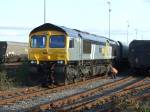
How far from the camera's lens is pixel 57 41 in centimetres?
2361

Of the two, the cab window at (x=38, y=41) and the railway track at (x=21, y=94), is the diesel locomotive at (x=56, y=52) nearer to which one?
the cab window at (x=38, y=41)

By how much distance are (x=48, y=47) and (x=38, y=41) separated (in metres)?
0.70

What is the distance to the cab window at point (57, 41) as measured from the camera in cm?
2342

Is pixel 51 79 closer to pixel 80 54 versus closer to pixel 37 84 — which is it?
pixel 37 84

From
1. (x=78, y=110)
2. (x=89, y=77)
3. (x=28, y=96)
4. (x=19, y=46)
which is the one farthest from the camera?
(x=19, y=46)

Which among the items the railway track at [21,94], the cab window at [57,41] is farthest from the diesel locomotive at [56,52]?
the railway track at [21,94]

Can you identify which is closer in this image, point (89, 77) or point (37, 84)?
point (37, 84)

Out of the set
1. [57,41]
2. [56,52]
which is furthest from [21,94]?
[57,41]

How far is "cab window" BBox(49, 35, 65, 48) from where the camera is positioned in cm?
2342

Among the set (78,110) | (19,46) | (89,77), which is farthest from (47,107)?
(19,46)

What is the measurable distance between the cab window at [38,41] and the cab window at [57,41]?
405 mm

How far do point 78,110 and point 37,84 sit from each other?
11272 mm

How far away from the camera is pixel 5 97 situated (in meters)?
17.8

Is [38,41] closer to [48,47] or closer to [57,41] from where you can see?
[48,47]
